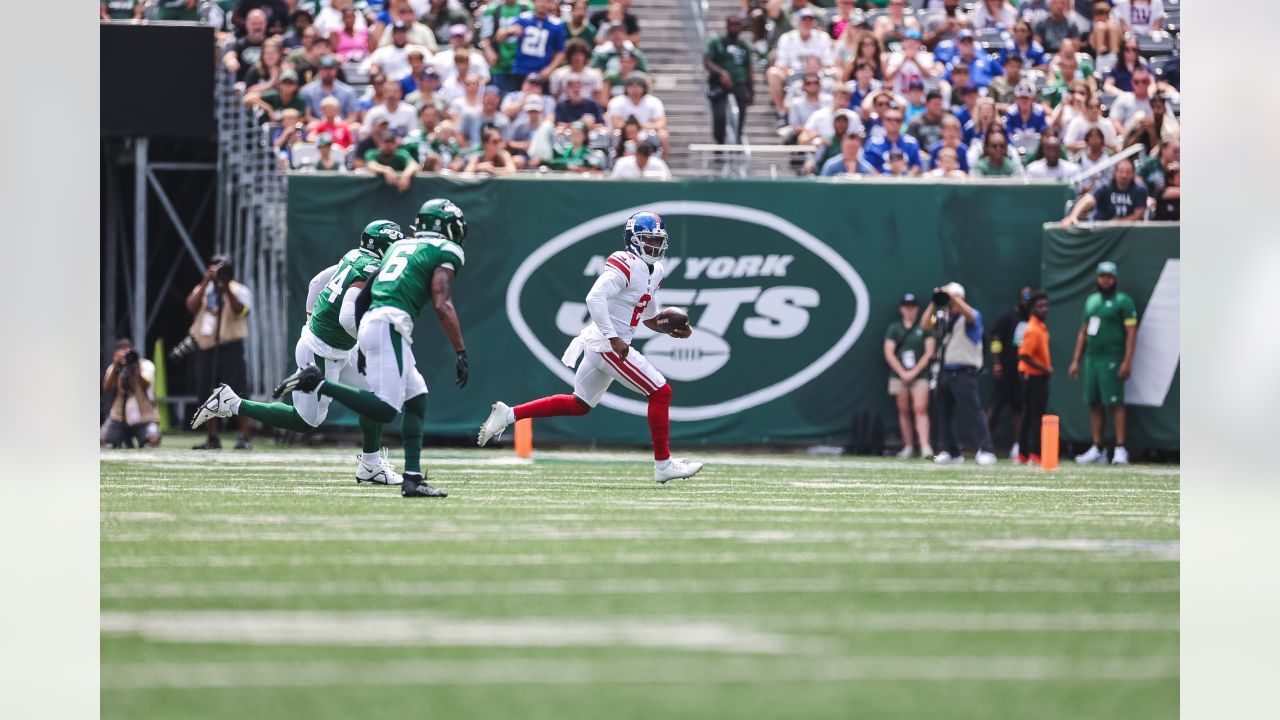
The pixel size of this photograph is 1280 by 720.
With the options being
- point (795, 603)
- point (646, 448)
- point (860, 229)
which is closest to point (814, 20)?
point (860, 229)

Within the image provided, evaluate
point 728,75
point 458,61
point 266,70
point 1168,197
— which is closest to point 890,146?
point 728,75

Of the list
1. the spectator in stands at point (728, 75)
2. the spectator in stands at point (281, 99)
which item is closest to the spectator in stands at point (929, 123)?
the spectator in stands at point (728, 75)

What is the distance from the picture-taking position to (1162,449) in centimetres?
1748

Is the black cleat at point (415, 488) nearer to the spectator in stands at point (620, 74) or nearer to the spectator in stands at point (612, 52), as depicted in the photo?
the spectator in stands at point (620, 74)

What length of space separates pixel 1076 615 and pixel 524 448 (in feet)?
33.2

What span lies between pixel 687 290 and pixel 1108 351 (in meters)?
4.22

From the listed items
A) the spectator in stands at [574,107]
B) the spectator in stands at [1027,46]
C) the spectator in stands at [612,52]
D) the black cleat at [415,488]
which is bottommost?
the black cleat at [415,488]

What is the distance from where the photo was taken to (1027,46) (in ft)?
70.0

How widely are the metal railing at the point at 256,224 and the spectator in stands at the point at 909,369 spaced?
20.3ft

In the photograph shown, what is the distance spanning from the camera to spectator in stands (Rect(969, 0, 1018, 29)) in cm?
2197

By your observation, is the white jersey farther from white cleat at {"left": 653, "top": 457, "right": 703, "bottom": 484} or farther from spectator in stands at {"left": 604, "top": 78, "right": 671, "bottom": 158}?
spectator in stands at {"left": 604, "top": 78, "right": 671, "bottom": 158}

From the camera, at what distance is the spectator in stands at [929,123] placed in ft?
63.8
